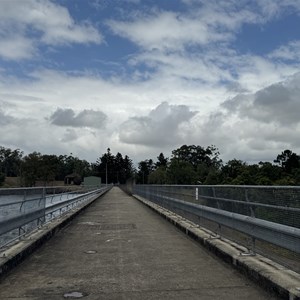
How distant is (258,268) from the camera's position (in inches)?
290

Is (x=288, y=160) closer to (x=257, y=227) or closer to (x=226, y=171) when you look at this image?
(x=226, y=171)

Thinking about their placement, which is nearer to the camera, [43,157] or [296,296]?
[296,296]

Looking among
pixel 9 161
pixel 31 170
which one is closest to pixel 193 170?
pixel 31 170

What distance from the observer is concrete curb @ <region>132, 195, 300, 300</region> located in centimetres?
627

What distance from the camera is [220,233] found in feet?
36.6

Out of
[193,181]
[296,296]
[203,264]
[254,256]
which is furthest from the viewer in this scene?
[193,181]

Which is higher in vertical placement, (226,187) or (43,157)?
(43,157)

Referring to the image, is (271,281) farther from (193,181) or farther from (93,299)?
(193,181)

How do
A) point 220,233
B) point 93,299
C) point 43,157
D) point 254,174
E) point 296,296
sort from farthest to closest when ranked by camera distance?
point 43,157, point 254,174, point 220,233, point 93,299, point 296,296

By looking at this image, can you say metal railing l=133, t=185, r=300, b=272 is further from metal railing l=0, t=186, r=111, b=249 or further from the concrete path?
metal railing l=0, t=186, r=111, b=249

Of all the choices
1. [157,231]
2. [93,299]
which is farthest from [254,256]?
[157,231]

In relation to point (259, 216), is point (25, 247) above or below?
below

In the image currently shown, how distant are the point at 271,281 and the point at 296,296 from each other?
82cm

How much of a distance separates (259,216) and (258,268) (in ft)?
3.76
